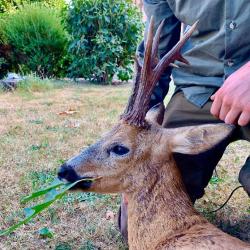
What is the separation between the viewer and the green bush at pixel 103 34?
33.0 ft

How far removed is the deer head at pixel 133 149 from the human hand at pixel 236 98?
200 millimetres

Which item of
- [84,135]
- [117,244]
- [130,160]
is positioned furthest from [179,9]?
[84,135]

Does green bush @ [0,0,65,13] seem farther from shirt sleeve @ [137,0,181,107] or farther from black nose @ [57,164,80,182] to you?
black nose @ [57,164,80,182]

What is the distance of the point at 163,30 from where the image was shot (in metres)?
3.06

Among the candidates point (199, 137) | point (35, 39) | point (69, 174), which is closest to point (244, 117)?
point (199, 137)

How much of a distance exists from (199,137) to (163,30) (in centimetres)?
104

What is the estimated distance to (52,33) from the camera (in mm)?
10938

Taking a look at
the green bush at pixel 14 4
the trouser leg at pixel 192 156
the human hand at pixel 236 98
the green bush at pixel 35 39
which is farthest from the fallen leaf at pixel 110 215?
the green bush at pixel 14 4

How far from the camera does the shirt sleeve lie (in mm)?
3020

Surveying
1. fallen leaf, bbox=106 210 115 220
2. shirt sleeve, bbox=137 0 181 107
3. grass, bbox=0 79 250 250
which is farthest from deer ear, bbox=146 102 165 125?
fallen leaf, bbox=106 210 115 220

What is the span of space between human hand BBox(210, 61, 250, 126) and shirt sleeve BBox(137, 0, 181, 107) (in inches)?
32.0

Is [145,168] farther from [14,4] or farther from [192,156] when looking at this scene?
[14,4]

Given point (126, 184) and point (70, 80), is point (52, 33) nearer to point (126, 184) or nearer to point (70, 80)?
point (70, 80)

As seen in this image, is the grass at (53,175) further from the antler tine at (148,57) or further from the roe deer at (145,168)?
the antler tine at (148,57)
